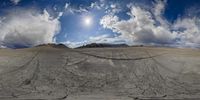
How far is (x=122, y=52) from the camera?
1327 centimetres

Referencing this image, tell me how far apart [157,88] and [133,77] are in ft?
3.91

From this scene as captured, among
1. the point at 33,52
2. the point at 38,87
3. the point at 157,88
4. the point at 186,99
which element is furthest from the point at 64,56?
the point at 186,99

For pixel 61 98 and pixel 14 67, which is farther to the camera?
pixel 14 67

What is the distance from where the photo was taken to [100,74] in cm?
1131

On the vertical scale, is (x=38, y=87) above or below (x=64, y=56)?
below

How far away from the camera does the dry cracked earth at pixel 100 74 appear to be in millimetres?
9672

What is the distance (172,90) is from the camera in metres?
10.3

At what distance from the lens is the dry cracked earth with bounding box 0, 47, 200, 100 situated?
31.7ft

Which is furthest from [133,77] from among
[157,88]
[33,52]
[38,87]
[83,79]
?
[33,52]

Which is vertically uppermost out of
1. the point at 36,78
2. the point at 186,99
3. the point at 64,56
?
the point at 64,56

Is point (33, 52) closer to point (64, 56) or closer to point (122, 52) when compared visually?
point (64, 56)

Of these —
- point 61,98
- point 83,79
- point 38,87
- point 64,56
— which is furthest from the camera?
point 64,56

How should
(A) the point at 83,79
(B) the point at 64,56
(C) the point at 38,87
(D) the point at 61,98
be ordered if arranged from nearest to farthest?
(D) the point at 61,98 < (C) the point at 38,87 < (A) the point at 83,79 < (B) the point at 64,56

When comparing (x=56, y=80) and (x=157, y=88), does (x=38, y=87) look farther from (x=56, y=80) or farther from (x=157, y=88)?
(x=157, y=88)
